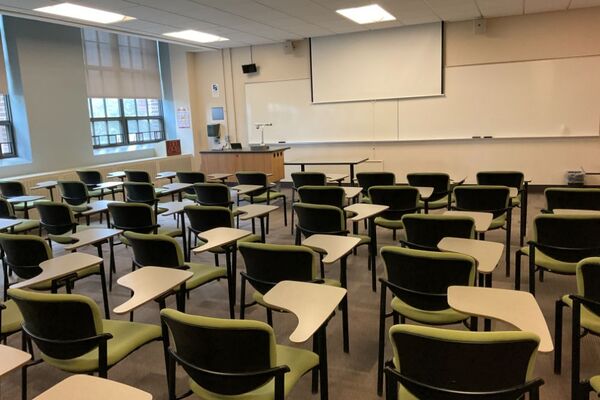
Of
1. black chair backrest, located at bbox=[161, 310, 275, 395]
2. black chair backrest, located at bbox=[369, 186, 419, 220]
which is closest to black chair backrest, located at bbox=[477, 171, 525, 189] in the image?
black chair backrest, located at bbox=[369, 186, 419, 220]

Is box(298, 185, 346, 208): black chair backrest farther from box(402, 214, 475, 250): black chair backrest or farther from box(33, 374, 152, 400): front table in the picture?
box(33, 374, 152, 400): front table

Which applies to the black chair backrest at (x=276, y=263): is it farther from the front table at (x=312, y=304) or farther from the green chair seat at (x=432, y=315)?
the green chair seat at (x=432, y=315)

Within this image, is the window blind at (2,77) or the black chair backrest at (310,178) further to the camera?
the window blind at (2,77)

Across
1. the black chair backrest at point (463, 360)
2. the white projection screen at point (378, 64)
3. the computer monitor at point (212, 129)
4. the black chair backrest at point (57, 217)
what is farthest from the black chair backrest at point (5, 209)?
the white projection screen at point (378, 64)

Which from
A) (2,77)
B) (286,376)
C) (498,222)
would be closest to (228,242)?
(286,376)

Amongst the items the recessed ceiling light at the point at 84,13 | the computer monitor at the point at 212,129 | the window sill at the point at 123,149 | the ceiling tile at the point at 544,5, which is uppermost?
the recessed ceiling light at the point at 84,13

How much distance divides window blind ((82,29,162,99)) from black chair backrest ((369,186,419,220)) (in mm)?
6762

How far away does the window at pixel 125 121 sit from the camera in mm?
9359

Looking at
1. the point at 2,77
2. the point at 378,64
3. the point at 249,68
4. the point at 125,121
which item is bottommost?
the point at 125,121

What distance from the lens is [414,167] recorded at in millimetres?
9266

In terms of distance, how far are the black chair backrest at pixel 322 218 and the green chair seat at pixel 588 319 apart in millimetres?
1751

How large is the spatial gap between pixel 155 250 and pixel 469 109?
23.5 ft

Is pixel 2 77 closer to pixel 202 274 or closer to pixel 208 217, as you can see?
pixel 208 217

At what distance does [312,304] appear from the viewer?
203cm
